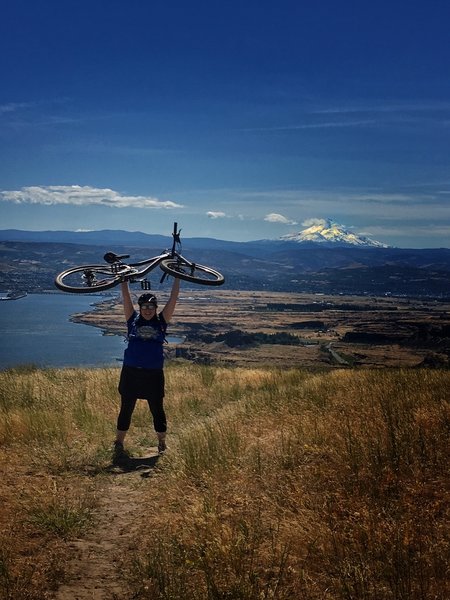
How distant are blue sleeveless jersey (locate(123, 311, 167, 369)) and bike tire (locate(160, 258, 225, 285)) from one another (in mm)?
1294

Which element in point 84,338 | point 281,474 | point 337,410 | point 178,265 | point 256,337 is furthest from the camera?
point 256,337

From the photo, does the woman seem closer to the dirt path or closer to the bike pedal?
the bike pedal

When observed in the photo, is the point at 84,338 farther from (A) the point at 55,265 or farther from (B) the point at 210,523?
(A) the point at 55,265

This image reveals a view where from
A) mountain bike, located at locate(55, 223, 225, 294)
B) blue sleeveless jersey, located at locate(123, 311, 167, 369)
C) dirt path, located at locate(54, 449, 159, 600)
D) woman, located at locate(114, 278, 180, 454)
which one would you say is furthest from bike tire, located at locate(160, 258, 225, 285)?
dirt path, located at locate(54, 449, 159, 600)

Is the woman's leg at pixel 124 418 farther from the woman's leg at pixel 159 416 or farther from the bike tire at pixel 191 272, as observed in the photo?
the bike tire at pixel 191 272

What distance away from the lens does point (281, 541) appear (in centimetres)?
405

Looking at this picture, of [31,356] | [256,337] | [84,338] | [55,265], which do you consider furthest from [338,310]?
[55,265]

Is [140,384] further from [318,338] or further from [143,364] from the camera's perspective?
[318,338]

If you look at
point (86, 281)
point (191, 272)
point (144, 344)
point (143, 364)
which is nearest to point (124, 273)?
point (86, 281)

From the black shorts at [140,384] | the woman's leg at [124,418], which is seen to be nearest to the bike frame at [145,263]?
the black shorts at [140,384]

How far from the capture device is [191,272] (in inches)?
369

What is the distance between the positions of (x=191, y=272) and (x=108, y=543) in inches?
225

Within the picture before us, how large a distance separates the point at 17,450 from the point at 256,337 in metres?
56.8

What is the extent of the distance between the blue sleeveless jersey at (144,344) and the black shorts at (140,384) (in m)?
0.10
